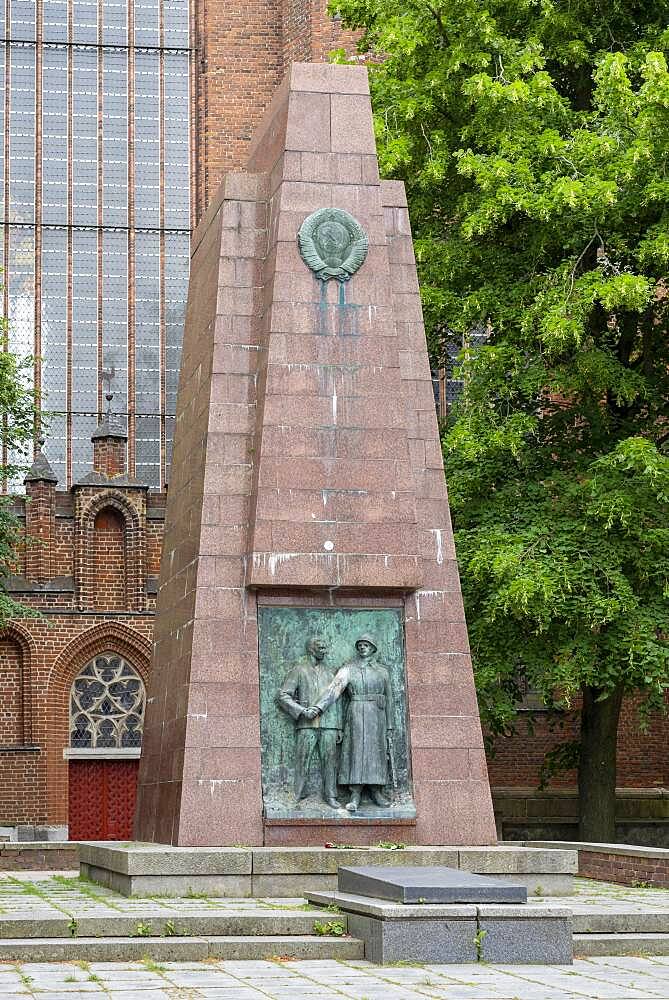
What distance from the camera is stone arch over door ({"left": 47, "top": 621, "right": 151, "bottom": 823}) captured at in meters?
23.6

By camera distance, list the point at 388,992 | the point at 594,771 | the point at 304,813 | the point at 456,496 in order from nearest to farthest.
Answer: the point at 388,992 → the point at 304,813 → the point at 456,496 → the point at 594,771

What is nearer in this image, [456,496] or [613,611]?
[613,611]

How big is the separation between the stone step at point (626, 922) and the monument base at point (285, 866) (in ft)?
4.05

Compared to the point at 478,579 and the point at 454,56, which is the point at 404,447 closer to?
the point at 478,579

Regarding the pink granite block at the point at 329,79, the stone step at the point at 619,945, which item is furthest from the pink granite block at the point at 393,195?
the stone step at the point at 619,945

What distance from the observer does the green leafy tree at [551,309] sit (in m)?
16.3

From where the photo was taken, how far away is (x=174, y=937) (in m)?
8.82

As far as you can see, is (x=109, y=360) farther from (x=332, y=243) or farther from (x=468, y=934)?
(x=468, y=934)

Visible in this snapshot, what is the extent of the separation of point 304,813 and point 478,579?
555cm

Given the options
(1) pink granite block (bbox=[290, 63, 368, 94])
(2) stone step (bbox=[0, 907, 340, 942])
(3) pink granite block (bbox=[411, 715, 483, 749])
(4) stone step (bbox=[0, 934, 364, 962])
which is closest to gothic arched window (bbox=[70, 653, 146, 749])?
(3) pink granite block (bbox=[411, 715, 483, 749])

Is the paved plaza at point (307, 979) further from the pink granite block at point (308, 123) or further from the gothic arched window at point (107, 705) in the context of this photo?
the gothic arched window at point (107, 705)

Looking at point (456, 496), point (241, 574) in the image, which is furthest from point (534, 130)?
point (241, 574)

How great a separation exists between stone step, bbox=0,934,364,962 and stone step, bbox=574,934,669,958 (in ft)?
4.58

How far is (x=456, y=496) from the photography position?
17484mm
